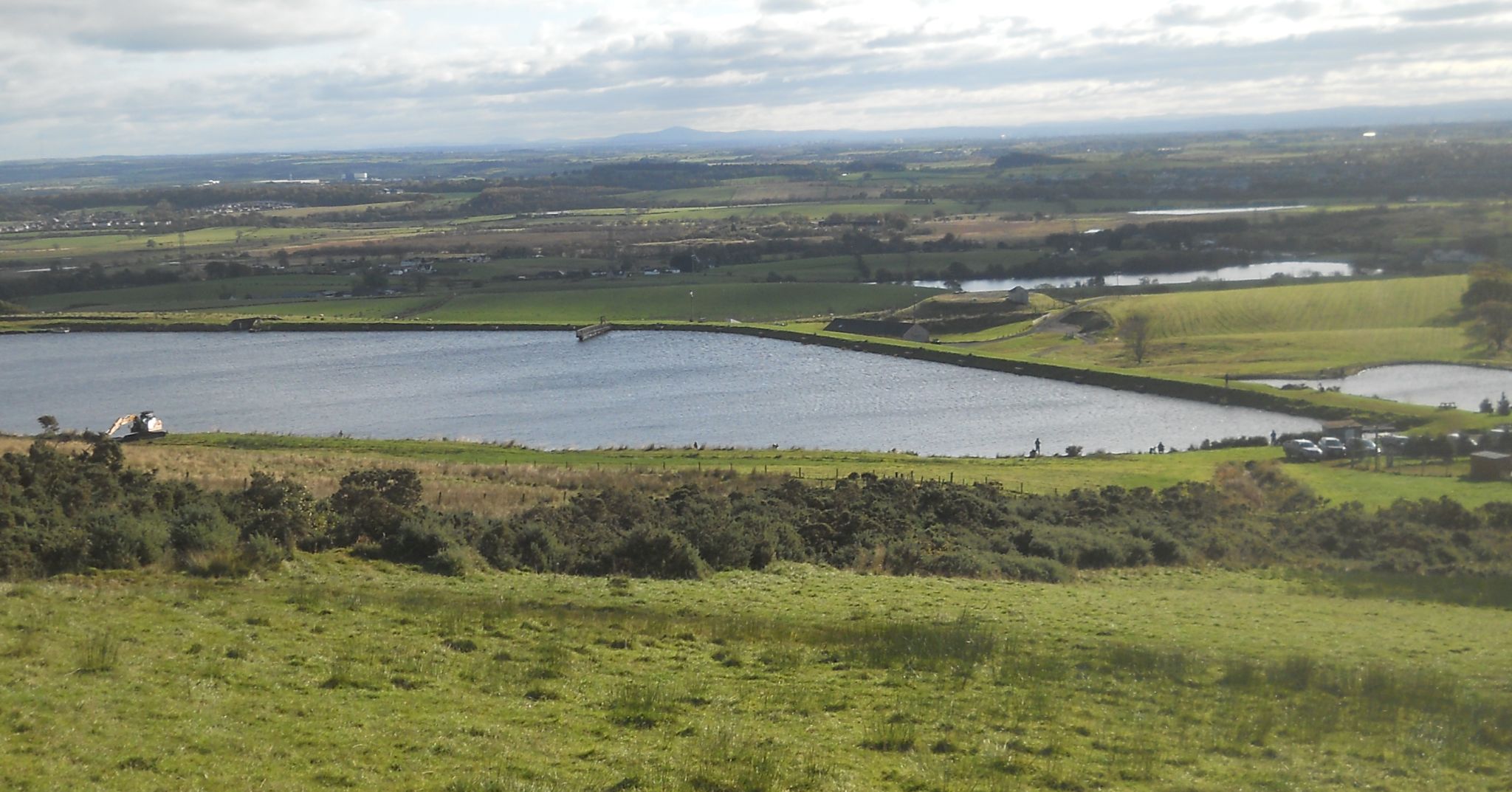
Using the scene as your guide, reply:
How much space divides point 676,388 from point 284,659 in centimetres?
4981

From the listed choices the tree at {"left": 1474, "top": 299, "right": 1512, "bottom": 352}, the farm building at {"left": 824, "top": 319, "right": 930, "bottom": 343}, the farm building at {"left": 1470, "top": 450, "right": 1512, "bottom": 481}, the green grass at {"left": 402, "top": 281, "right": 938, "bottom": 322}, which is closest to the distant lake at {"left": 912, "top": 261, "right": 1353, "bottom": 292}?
the green grass at {"left": 402, "top": 281, "right": 938, "bottom": 322}

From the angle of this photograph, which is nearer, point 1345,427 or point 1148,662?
point 1148,662

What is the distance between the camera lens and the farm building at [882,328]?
2948 inches

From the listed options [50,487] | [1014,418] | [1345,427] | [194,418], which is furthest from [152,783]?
[194,418]

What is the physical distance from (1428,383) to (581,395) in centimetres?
3918

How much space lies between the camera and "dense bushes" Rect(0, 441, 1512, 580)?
50.5ft

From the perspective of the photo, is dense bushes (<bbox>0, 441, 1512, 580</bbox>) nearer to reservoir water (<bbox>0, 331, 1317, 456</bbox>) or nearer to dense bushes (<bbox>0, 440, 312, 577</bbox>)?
dense bushes (<bbox>0, 440, 312, 577</bbox>)

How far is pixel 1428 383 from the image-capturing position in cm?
5394

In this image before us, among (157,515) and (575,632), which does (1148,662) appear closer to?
(575,632)

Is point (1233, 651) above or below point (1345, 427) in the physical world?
above

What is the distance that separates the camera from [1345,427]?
43000 millimetres

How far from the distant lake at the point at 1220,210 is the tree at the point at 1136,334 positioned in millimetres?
34829

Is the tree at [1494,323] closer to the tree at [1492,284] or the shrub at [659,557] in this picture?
the tree at [1492,284]

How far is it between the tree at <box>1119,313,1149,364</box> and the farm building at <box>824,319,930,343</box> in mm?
11854
